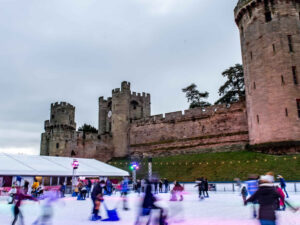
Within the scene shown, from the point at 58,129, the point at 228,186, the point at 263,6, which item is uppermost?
the point at 263,6

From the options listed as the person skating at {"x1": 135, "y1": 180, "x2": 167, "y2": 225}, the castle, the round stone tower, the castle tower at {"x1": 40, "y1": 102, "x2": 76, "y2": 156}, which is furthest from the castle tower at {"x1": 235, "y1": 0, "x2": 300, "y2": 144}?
the round stone tower

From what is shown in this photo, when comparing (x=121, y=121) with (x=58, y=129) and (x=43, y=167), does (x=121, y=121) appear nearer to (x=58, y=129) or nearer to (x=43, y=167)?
(x=58, y=129)

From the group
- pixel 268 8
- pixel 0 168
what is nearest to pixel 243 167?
pixel 268 8

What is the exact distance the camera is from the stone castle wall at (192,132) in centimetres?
3562

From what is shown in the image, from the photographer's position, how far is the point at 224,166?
28562mm

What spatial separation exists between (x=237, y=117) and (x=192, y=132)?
6.78 meters

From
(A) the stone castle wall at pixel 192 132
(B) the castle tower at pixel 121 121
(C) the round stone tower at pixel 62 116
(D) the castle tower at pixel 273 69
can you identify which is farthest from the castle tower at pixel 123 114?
(D) the castle tower at pixel 273 69

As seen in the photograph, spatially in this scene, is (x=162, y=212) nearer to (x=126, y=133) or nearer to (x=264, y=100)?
(x=264, y=100)

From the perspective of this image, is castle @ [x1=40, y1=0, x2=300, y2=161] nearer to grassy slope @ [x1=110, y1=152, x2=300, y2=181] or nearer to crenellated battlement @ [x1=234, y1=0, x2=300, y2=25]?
crenellated battlement @ [x1=234, y1=0, x2=300, y2=25]

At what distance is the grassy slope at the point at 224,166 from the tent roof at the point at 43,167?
22.0 ft

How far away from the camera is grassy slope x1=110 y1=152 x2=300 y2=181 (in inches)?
958

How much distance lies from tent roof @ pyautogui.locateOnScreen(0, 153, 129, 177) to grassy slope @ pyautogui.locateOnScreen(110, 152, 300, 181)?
22.0 feet

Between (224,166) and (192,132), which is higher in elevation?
(192,132)

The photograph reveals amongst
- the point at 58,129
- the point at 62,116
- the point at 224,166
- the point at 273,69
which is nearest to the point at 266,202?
the point at 224,166
